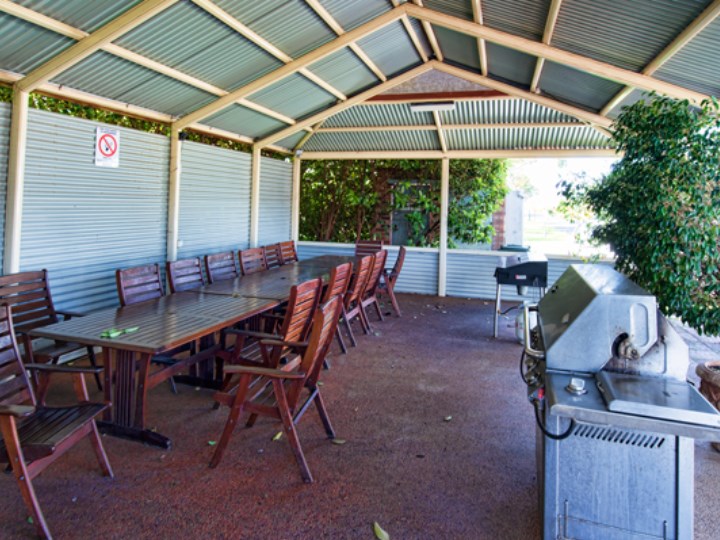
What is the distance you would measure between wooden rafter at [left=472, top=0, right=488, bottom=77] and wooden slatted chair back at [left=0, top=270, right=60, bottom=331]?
4.45 metres

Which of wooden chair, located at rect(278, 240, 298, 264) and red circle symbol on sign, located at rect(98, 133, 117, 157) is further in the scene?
wooden chair, located at rect(278, 240, 298, 264)

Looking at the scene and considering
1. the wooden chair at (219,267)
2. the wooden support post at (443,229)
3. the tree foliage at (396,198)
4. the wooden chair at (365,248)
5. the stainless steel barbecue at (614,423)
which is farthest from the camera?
the tree foliage at (396,198)

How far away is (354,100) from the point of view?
24.2ft

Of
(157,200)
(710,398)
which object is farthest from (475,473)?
(157,200)

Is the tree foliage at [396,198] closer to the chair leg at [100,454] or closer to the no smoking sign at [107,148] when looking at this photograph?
the no smoking sign at [107,148]

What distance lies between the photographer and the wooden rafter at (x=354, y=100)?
695 centimetres

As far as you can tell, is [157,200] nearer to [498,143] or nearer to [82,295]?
[82,295]

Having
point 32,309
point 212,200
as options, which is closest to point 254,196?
point 212,200

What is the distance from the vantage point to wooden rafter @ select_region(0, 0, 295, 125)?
3.35 metres

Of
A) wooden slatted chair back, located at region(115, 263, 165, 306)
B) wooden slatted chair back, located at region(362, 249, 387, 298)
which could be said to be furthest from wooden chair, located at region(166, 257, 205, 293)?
wooden slatted chair back, located at region(362, 249, 387, 298)

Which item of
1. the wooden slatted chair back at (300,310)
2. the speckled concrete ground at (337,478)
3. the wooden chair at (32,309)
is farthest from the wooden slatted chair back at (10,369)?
the wooden slatted chair back at (300,310)

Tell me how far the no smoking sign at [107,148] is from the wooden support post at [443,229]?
537 centimetres

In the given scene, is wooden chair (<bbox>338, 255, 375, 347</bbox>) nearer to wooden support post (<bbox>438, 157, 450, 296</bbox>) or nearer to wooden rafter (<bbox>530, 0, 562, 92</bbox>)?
wooden rafter (<bbox>530, 0, 562, 92</bbox>)

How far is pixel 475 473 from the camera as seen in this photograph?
9.14 feet
